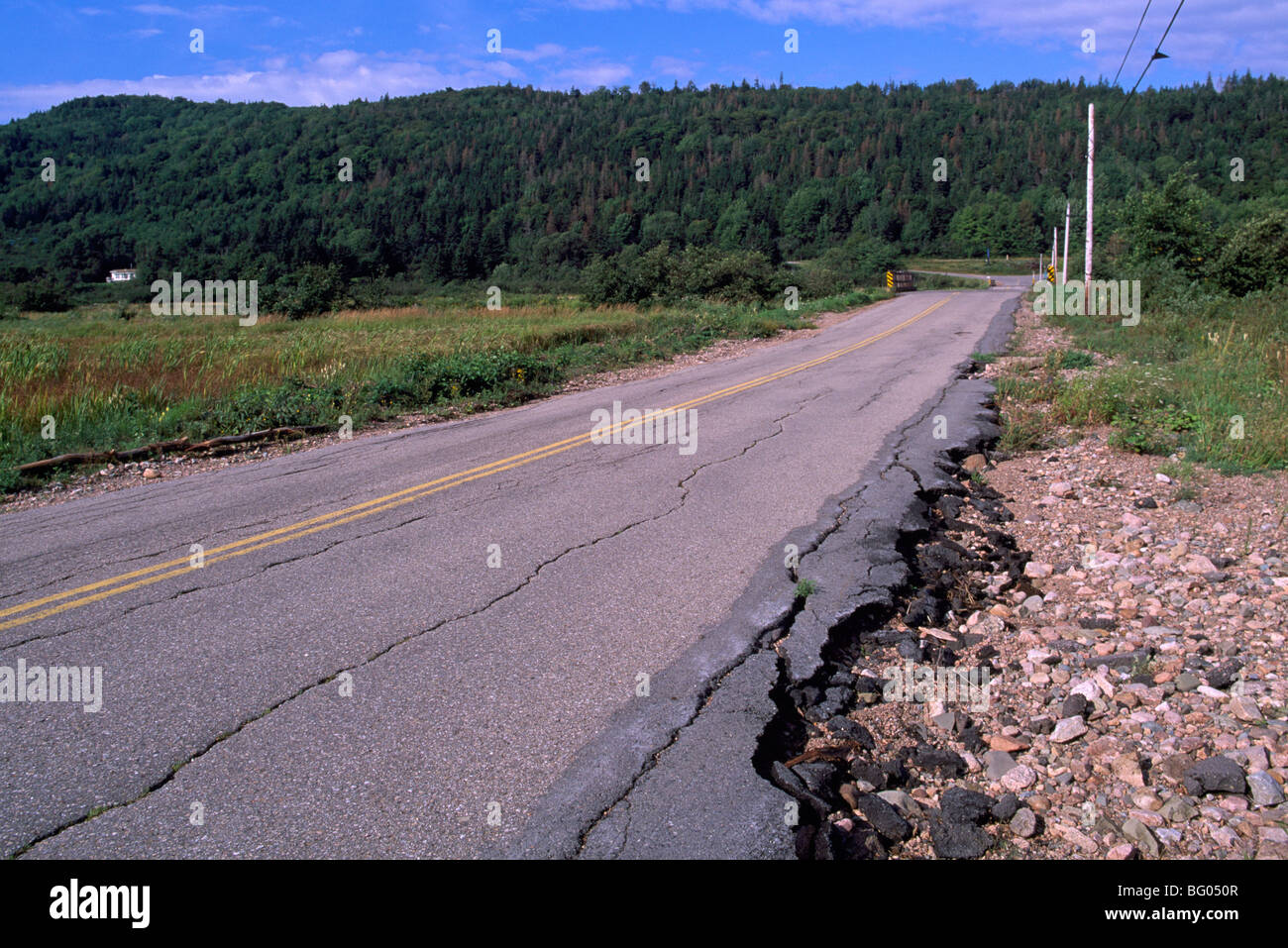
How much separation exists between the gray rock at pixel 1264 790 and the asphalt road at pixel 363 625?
2590 mm

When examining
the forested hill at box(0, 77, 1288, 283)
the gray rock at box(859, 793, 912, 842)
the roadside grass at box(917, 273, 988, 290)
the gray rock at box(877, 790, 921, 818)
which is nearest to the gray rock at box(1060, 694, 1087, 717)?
the gray rock at box(877, 790, 921, 818)

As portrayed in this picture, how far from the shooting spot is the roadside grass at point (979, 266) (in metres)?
76.9

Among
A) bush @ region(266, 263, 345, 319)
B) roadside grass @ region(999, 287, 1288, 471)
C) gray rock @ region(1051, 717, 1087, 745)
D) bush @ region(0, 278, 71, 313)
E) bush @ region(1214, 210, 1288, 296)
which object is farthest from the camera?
bush @ region(0, 278, 71, 313)

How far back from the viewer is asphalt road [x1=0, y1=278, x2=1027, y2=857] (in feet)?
10.2

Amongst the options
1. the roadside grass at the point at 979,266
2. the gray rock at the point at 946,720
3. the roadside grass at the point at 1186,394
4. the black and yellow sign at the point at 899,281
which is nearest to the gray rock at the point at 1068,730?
the gray rock at the point at 946,720

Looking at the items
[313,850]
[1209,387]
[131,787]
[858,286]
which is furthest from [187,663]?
[858,286]

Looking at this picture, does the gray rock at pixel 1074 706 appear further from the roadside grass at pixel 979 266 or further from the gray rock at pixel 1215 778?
the roadside grass at pixel 979 266

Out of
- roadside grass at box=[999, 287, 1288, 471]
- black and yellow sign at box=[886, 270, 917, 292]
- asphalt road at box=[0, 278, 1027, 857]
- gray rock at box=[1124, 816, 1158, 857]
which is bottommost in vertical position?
gray rock at box=[1124, 816, 1158, 857]

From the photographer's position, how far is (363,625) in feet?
15.6

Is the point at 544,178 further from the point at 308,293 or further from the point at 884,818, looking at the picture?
the point at 884,818

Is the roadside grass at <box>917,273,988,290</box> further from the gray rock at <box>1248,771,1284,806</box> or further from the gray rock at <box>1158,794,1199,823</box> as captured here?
the gray rock at <box>1158,794,1199,823</box>

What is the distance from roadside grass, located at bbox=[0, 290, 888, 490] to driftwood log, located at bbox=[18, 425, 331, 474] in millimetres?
167

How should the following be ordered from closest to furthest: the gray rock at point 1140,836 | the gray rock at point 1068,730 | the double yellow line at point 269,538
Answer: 1. the gray rock at point 1140,836
2. the gray rock at point 1068,730
3. the double yellow line at point 269,538

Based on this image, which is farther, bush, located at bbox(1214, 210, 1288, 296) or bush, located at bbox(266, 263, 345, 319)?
bush, located at bbox(266, 263, 345, 319)
